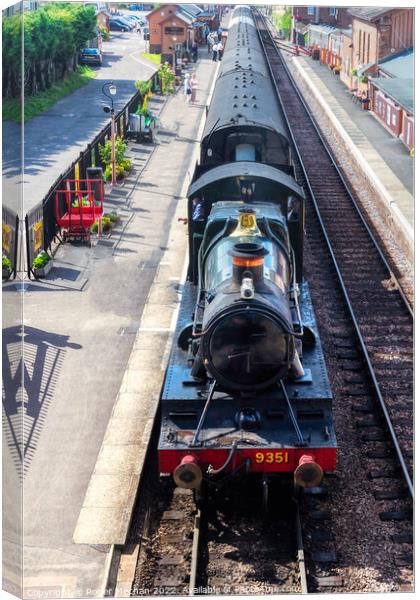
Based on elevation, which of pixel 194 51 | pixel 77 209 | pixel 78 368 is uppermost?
pixel 194 51

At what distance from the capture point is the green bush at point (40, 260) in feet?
61.1

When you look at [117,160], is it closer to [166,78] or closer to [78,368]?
[166,78]

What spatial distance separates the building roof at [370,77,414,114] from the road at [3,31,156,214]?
9.90m

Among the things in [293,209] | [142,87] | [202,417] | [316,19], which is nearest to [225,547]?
[202,417]

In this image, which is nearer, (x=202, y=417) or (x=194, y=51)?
(x=202, y=417)

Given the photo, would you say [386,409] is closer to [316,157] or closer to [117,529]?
[117,529]

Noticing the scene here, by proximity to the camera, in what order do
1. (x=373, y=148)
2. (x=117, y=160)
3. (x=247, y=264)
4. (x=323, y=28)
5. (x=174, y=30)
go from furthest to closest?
(x=174, y=30) < (x=323, y=28) < (x=373, y=148) < (x=117, y=160) < (x=247, y=264)

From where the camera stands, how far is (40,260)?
1867cm

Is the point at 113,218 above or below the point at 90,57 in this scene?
below

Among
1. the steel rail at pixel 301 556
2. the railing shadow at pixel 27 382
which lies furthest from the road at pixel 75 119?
the steel rail at pixel 301 556

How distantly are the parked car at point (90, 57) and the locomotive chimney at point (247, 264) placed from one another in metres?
25.5

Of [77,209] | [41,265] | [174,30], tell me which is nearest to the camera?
[41,265]

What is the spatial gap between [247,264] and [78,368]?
5.52 metres

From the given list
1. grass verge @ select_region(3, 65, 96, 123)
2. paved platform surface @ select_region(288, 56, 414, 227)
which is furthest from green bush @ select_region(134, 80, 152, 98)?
paved platform surface @ select_region(288, 56, 414, 227)
